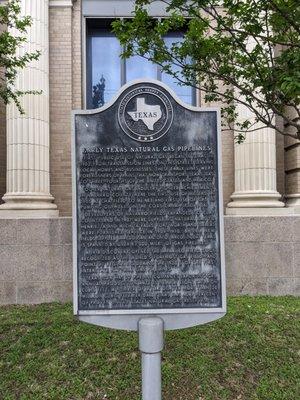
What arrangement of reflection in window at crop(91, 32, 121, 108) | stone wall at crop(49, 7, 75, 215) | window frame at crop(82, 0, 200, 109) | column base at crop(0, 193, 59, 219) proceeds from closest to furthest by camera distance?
column base at crop(0, 193, 59, 219)
stone wall at crop(49, 7, 75, 215)
window frame at crop(82, 0, 200, 109)
reflection in window at crop(91, 32, 121, 108)

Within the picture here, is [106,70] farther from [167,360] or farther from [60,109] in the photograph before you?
[167,360]

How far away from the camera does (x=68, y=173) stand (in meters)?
10.1

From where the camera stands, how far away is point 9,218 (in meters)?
8.41

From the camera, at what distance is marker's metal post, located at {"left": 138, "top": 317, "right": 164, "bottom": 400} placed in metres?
3.87

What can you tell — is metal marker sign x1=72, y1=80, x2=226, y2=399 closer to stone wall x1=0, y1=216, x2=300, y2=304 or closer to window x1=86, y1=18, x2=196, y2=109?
stone wall x1=0, y1=216, x2=300, y2=304

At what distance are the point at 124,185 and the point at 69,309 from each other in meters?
4.35

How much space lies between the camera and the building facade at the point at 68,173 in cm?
838

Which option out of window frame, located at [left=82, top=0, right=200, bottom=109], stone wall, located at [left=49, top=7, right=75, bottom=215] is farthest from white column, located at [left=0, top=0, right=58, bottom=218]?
window frame, located at [left=82, top=0, right=200, bottom=109]

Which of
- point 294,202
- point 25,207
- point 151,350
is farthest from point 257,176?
point 151,350

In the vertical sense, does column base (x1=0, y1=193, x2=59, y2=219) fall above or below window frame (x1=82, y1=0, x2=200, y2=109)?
below

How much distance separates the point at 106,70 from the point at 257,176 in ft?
14.6

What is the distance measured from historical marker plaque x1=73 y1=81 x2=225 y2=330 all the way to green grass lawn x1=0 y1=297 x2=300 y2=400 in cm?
176

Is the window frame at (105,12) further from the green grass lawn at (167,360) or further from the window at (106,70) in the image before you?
the green grass lawn at (167,360)

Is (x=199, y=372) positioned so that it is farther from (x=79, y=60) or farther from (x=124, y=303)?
(x=79, y=60)
